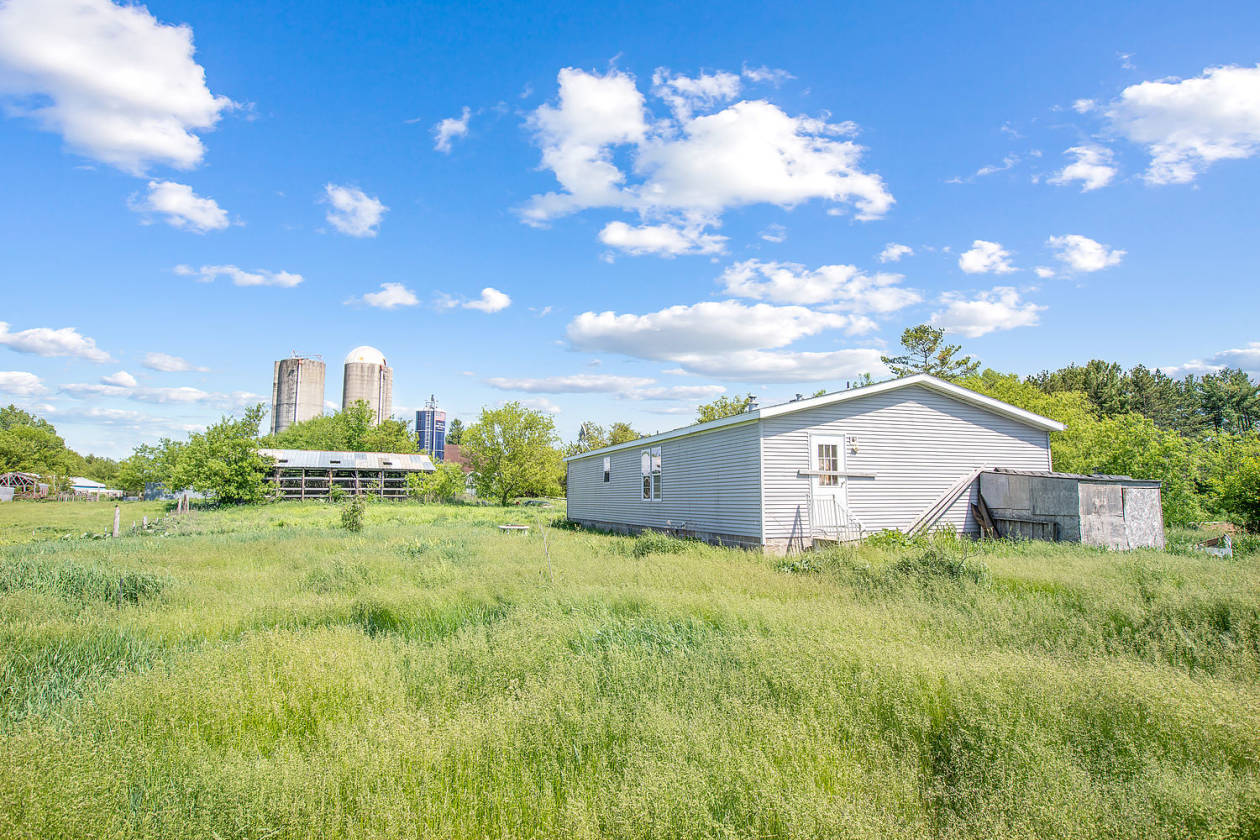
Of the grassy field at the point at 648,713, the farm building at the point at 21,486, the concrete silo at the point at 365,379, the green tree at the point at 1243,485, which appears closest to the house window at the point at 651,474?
the grassy field at the point at 648,713

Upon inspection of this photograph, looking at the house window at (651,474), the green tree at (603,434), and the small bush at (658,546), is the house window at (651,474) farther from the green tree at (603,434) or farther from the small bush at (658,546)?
the green tree at (603,434)

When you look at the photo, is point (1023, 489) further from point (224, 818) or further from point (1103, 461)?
point (224, 818)

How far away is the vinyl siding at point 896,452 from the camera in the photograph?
13.6m

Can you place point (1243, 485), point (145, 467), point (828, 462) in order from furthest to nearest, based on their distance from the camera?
point (145, 467) < point (1243, 485) < point (828, 462)

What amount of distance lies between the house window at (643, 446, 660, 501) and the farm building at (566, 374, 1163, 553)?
3.82ft

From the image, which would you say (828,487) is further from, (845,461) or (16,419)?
(16,419)

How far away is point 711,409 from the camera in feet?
134

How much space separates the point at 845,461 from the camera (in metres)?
14.4

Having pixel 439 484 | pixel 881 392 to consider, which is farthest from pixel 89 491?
pixel 881 392

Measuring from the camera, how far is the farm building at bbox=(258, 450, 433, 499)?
131 ft

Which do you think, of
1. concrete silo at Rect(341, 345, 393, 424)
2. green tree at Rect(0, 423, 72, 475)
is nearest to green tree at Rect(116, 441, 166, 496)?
green tree at Rect(0, 423, 72, 475)

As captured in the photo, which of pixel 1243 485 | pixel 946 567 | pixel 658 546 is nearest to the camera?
pixel 946 567

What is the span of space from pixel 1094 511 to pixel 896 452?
159 inches

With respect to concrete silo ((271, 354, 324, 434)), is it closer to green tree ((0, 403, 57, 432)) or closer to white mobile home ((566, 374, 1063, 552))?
green tree ((0, 403, 57, 432))
